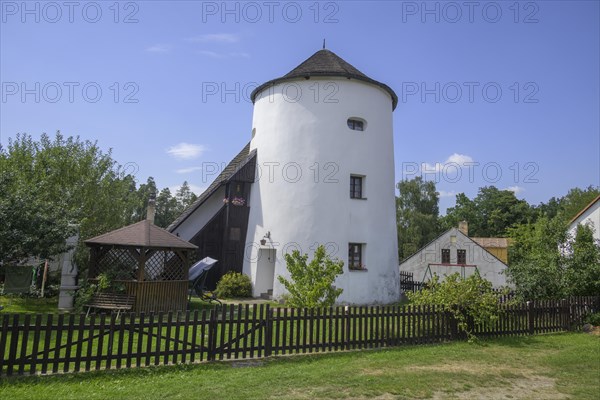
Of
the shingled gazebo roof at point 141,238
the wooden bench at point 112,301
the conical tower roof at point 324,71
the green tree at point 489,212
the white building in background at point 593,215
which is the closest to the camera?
the wooden bench at point 112,301

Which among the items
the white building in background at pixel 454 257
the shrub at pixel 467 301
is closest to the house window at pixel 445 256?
the white building in background at pixel 454 257

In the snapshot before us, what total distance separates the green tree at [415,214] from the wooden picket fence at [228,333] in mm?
34455

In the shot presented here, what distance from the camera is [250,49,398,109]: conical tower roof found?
19266 millimetres

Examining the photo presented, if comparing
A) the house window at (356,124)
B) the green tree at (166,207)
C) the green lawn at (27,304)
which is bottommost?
the green lawn at (27,304)

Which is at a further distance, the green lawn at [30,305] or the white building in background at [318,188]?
the white building in background at [318,188]

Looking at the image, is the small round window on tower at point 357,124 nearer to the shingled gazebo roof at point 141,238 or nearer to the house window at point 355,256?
the house window at point 355,256

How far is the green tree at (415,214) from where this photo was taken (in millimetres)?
47250

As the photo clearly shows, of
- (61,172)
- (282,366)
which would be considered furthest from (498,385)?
(61,172)

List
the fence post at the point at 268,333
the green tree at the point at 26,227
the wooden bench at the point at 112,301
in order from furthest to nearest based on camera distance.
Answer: the wooden bench at the point at 112,301, the green tree at the point at 26,227, the fence post at the point at 268,333

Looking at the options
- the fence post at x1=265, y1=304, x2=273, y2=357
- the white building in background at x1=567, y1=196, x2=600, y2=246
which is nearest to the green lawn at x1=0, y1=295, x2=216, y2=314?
the fence post at x1=265, y1=304, x2=273, y2=357

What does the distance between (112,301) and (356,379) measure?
8.59m

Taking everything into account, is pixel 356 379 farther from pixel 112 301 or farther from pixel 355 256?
pixel 355 256

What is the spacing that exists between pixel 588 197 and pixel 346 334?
6105cm

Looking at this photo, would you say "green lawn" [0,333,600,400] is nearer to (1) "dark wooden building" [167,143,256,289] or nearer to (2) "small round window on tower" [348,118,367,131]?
(2) "small round window on tower" [348,118,367,131]
